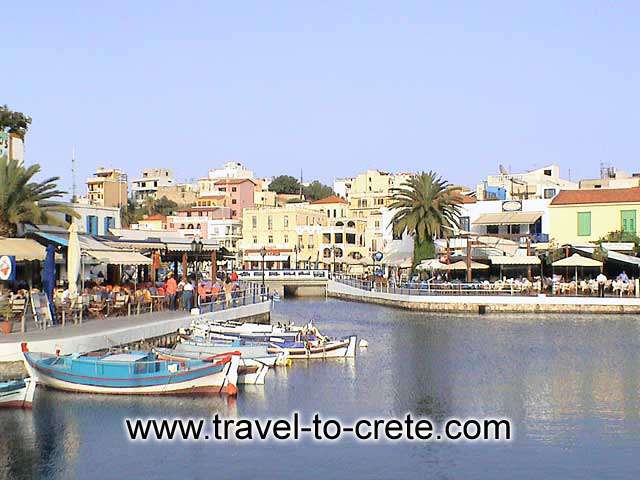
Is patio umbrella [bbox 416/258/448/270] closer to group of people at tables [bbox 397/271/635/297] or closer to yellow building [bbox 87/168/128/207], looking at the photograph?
group of people at tables [bbox 397/271/635/297]

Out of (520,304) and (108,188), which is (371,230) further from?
(520,304)

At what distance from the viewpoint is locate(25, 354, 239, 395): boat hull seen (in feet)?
78.2

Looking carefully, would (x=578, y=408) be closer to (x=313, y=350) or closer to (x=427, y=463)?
(x=427, y=463)

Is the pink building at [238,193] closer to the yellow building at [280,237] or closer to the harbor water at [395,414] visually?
the yellow building at [280,237]

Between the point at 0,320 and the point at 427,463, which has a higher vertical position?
the point at 0,320

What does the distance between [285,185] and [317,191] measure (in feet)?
19.4

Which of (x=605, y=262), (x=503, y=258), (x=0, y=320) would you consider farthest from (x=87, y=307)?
(x=605, y=262)

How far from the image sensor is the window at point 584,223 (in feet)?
219

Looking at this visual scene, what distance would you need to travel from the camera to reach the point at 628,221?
65312 mm

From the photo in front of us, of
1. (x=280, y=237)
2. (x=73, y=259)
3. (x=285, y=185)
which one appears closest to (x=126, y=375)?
(x=73, y=259)

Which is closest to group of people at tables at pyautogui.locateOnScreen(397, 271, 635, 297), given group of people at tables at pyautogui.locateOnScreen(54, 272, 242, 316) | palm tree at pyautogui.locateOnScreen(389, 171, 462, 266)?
palm tree at pyautogui.locateOnScreen(389, 171, 462, 266)

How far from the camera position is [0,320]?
30.1m

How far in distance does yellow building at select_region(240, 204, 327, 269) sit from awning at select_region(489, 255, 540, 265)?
43.4 m

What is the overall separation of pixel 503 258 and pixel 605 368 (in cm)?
2904
